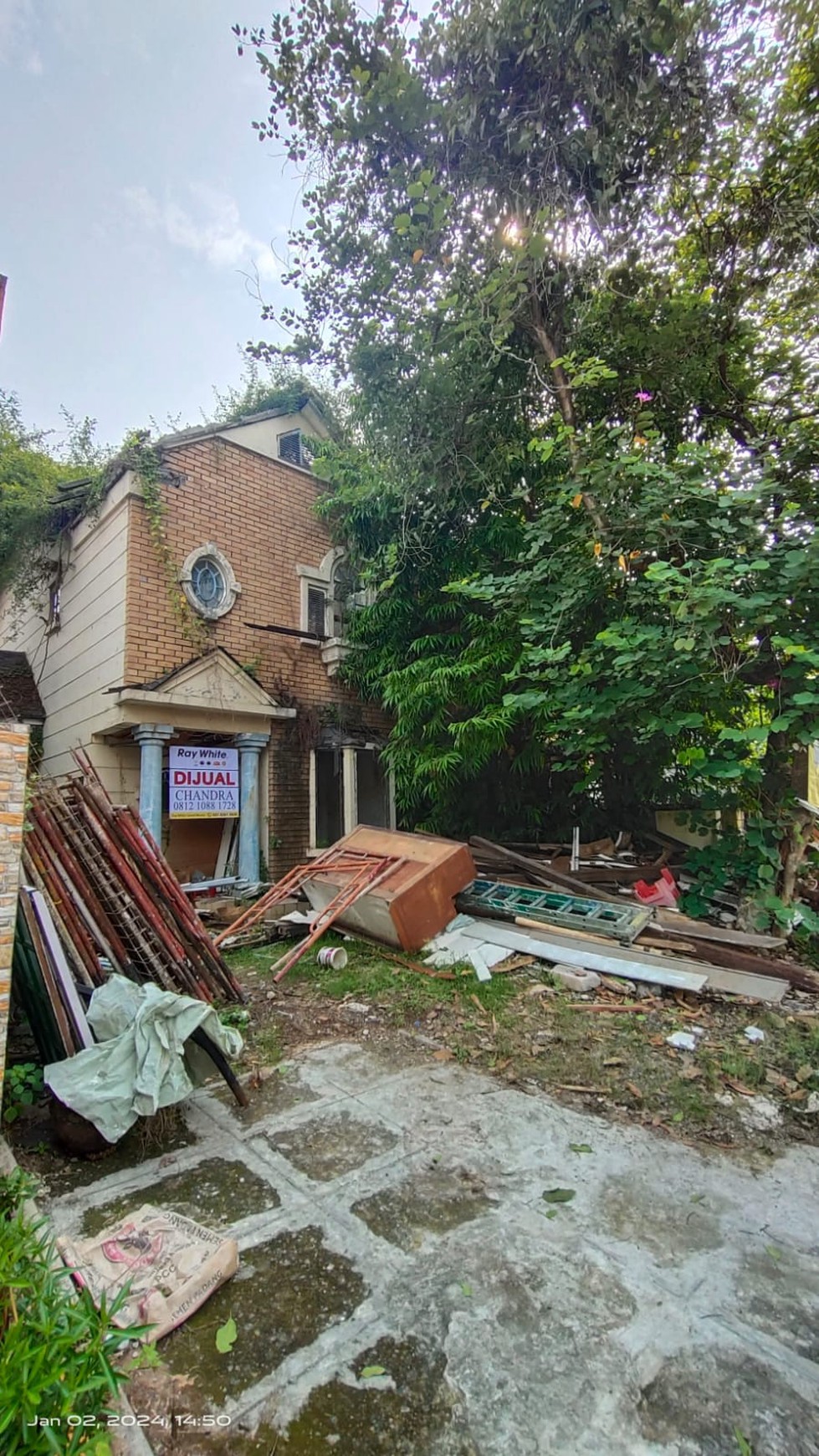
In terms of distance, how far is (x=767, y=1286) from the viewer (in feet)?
6.72

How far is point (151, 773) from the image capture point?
7.11 metres

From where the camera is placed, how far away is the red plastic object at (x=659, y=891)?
6.30m

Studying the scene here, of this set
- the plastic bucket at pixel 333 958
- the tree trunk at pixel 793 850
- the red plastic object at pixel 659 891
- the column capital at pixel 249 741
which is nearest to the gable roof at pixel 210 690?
the column capital at pixel 249 741

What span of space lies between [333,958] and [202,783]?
3.14 m

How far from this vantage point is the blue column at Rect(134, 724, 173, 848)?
707 centimetres

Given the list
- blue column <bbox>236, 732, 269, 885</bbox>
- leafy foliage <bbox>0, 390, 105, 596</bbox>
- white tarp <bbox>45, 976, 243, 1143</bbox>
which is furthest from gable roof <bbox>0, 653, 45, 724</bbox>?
white tarp <bbox>45, 976, 243, 1143</bbox>

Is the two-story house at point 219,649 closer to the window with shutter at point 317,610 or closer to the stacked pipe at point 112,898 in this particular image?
the window with shutter at point 317,610

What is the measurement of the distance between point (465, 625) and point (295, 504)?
134 inches

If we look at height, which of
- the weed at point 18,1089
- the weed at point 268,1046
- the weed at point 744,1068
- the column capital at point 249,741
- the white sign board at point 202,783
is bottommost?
the weed at point 268,1046

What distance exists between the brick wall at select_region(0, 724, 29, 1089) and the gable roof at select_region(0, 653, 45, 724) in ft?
23.5

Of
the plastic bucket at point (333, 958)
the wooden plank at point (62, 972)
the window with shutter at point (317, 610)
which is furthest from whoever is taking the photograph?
the window with shutter at point (317, 610)

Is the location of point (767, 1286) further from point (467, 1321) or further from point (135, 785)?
point (135, 785)

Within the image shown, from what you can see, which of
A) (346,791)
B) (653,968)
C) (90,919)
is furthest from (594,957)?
(346,791)

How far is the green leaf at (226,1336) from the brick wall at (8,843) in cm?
147
